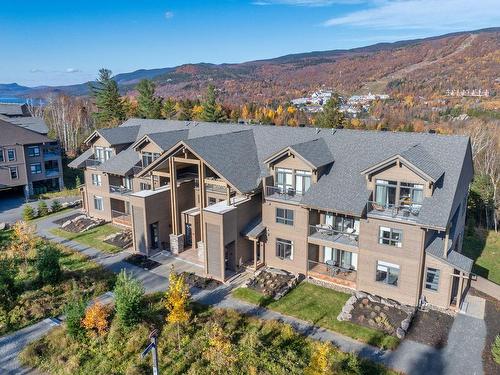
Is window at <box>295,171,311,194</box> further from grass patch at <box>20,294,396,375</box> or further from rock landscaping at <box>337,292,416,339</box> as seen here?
grass patch at <box>20,294,396,375</box>

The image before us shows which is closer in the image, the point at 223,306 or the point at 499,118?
the point at 223,306

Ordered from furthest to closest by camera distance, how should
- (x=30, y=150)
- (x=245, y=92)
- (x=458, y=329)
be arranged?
(x=245, y=92) < (x=30, y=150) < (x=458, y=329)

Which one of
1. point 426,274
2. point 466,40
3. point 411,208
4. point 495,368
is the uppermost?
point 466,40

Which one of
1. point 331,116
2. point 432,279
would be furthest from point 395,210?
point 331,116

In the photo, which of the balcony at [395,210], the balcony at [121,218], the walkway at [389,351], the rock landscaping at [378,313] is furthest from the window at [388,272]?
the balcony at [121,218]

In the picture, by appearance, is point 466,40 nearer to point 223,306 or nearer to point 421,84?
point 421,84

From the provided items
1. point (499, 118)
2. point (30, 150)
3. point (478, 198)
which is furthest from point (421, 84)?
point (30, 150)
